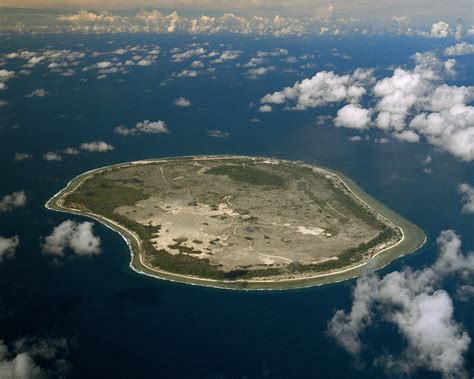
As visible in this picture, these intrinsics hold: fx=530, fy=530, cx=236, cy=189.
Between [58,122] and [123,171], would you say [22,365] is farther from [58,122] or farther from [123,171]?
[58,122]

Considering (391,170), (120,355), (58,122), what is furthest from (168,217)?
(58,122)

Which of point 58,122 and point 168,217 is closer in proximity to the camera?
point 168,217

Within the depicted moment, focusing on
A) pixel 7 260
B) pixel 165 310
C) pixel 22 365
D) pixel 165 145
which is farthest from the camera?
pixel 165 145

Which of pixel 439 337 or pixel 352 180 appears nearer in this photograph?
pixel 439 337

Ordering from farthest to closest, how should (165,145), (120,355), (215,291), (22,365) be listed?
(165,145) → (215,291) → (120,355) → (22,365)

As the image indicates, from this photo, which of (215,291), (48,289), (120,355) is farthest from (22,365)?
(215,291)

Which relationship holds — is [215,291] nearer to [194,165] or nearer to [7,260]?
[7,260]
